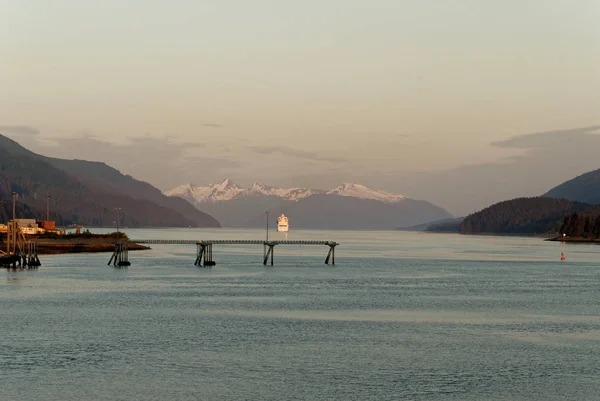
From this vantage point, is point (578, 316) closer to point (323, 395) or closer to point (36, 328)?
point (323, 395)

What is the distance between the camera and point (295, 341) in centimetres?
5934

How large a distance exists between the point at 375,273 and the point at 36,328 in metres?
87.3

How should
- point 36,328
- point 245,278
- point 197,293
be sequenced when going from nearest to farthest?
point 36,328, point 197,293, point 245,278

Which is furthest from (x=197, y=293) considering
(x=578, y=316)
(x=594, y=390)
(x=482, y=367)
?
(x=594, y=390)

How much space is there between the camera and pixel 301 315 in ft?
249

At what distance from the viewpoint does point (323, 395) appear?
42031 millimetres

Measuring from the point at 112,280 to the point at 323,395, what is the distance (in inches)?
3228

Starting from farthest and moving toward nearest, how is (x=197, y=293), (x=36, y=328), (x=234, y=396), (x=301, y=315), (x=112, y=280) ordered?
(x=112, y=280)
(x=197, y=293)
(x=301, y=315)
(x=36, y=328)
(x=234, y=396)

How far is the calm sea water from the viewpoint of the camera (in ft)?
144

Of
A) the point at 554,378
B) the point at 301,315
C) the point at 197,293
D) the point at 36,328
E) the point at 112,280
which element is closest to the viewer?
the point at 554,378

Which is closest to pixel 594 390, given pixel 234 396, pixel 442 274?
pixel 234 396

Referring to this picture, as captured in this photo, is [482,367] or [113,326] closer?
[482,367]

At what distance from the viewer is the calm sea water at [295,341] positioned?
43.8m

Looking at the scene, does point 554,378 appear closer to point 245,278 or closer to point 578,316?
point 578,316
